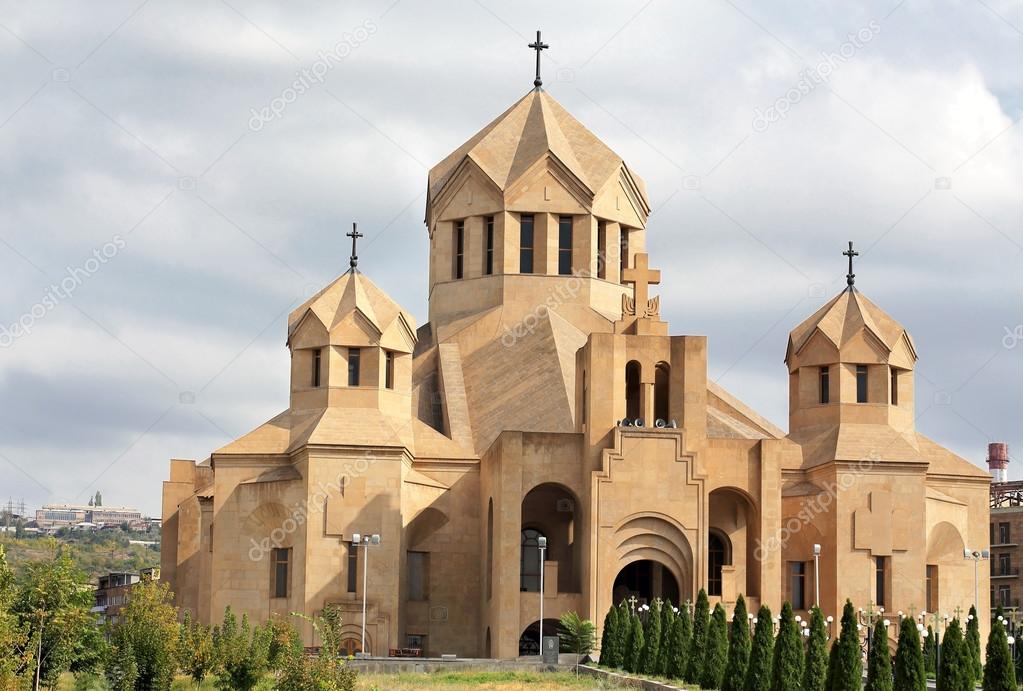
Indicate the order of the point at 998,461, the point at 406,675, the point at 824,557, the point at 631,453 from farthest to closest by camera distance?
the point at 998,461 → the point at 824,557 → the point at 631,453 → the point at 406,675

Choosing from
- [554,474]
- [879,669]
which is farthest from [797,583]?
[879,669]

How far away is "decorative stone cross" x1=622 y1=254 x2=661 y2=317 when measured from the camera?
48.4 meters

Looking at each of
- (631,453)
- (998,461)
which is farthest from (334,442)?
(998,461)

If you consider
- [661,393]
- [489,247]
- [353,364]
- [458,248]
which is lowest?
[661,393]

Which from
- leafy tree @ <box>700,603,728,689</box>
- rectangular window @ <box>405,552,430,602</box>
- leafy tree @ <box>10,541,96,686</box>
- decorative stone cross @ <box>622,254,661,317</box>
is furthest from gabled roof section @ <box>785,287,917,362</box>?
leafy tree @ <box>10,541,96,686</box>

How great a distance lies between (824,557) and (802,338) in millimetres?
6370

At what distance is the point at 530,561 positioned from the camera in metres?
48.7

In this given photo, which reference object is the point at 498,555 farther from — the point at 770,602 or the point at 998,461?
the point at 998,461

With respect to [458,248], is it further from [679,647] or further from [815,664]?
[815,664]

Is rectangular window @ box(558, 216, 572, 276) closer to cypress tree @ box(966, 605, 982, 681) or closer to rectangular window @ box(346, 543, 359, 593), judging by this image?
rectangular window @ box(346, 543, 359, 593)

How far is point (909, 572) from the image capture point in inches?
1861

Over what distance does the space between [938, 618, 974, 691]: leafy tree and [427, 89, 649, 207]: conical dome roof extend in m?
28.0

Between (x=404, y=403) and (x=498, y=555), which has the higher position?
(x=404, y=403)

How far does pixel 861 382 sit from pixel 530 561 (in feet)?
34.1
